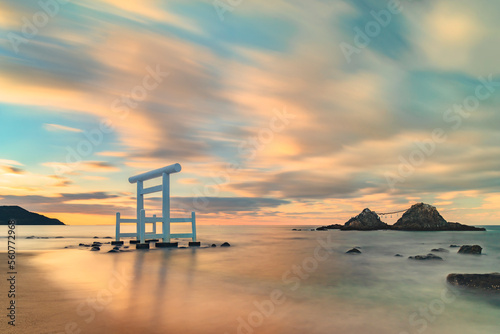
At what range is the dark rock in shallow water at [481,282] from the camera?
1162cm

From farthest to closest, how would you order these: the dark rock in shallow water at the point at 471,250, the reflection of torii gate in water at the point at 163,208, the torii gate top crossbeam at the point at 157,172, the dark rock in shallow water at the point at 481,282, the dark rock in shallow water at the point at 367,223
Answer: the dark rock in shallow water at the point at 367,223 → the dark rock in shallow water at the point at 471,250 → the reflection of torii gate in water at the point at 163,208 → the torii gate top crossbeam at the point at 157,172 → the dark rock in shallow water at the point at 481,282

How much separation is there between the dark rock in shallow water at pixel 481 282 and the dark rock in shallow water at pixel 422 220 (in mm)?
83825

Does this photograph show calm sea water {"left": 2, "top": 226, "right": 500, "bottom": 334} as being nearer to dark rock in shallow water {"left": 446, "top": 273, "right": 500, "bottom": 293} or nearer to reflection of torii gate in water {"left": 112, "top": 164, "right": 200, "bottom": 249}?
dark rock in shallow water {"left": 446, "top": 273, "right": 500, "bottom": 293}

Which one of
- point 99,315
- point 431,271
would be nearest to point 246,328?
point 99,315

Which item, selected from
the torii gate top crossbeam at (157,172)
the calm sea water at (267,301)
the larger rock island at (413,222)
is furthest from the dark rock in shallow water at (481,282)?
the larger rock island at (413,222)

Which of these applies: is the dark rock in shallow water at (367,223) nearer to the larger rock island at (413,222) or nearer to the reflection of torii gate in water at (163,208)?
the larger rock island at (413,222)

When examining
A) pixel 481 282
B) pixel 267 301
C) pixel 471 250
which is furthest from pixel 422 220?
pixel 267 301

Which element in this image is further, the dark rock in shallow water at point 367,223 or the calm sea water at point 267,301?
the dark rock in shallow water at point 367,223

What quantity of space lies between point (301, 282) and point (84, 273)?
8.70 metres

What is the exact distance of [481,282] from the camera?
11836mm

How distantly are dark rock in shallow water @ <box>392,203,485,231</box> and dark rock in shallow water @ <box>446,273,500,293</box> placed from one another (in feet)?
275

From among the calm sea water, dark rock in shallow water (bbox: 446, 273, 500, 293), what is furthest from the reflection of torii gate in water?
dark rock in shallow water (bbox: 446, 273, 500, 293)

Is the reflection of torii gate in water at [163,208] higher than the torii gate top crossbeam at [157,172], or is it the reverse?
the torii gate top crossbeam at [157,172]

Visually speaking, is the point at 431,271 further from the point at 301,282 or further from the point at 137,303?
the point at 137,303
